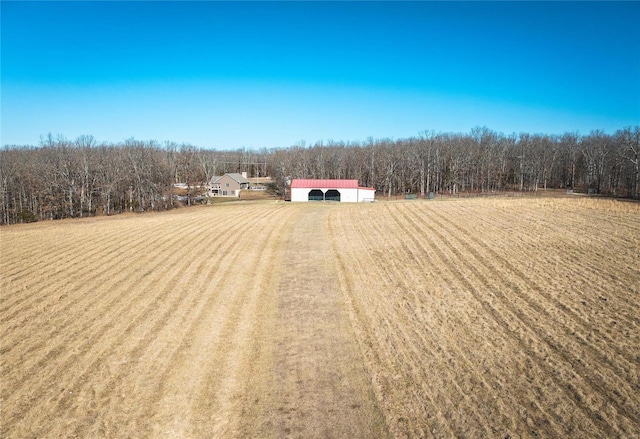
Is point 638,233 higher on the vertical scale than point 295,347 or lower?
higher

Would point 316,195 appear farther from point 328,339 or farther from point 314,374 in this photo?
point 314,374

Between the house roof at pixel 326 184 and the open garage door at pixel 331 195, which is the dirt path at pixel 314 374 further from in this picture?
the open garage door at pixel 331 195

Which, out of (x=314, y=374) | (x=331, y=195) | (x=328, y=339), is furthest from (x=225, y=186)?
(x=314, y=374)

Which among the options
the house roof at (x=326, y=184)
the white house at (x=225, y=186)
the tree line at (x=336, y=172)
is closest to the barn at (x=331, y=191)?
the house roof at (x=326, y=184)

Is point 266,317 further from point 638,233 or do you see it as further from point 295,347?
point 638,233

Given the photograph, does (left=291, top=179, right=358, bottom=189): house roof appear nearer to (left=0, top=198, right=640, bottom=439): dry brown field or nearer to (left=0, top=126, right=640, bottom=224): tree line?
(left=0, top=126, right=640, bottom=224): tree line

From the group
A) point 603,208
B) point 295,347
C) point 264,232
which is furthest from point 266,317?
point 603,208

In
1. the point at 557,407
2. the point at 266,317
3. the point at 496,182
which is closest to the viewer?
the point at 557,407

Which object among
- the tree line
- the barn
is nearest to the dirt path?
the barn
